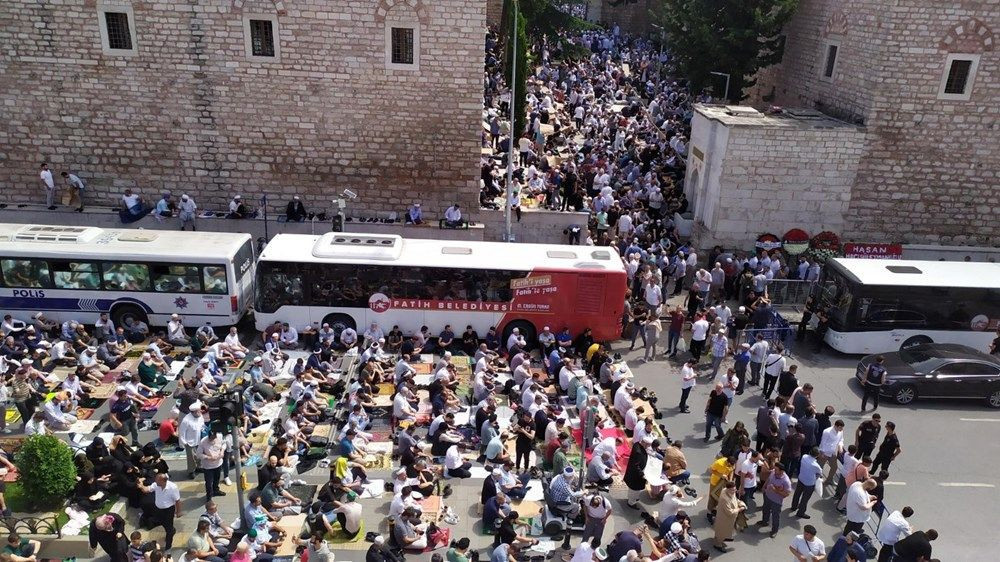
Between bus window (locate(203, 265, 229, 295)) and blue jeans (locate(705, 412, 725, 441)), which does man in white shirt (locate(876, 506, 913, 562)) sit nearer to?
blue jeans (locate(705, 412, 725, 441))

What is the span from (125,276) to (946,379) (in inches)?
698

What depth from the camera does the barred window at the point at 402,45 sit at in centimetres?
2238

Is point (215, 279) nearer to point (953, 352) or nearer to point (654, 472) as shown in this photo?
Answer: point (654, 472)

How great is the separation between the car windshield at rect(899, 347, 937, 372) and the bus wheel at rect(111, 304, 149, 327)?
16787 mm

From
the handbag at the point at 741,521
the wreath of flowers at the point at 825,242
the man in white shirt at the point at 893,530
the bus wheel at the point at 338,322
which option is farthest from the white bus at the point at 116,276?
the wreath of flowers at the point at 825,242

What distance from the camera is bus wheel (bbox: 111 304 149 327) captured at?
1820 centimetres

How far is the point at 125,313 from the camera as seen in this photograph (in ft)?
60.0

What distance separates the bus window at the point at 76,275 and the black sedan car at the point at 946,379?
16.8 meters

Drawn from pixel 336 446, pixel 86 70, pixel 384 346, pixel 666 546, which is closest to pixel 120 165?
pixel 86 70

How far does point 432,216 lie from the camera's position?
24.4 meters

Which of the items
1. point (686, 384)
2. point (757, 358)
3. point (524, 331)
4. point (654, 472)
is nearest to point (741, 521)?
point (654, 472)

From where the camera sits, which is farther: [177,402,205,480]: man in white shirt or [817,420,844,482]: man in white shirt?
[817,420,844,482]: man in white shirt

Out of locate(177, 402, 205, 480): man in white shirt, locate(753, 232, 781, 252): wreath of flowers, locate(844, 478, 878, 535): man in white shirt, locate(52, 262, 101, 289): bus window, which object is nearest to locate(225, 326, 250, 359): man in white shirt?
locate(52, 262, 101, 289): bus window

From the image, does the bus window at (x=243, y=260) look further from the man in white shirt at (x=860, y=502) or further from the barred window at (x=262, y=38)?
the man in white shirt at (x=860, y=502)
